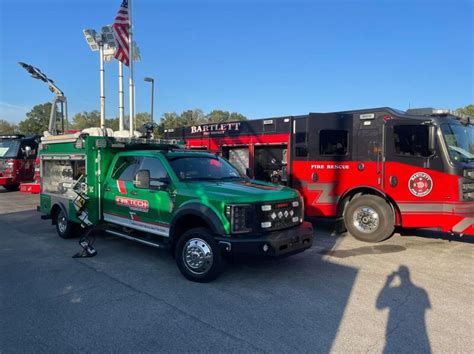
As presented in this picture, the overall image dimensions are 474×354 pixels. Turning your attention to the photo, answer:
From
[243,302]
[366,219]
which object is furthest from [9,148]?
[243,302]

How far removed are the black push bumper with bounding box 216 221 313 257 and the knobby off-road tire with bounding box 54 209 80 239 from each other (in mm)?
4393

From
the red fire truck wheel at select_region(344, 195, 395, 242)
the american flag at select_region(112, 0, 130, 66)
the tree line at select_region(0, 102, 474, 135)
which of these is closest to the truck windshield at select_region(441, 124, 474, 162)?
the red fire truck wheel at select_region(344, 195, 395, 242)

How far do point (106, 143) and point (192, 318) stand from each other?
13.8ft

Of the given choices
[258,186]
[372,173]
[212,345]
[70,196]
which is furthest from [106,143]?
[372,173]

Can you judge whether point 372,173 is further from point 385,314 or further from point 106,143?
point 106,143

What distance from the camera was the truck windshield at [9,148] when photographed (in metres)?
18.5

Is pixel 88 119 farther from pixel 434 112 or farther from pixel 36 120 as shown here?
pixel 434 112

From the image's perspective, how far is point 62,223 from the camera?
8383 mm

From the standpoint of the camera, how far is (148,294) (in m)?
4.94

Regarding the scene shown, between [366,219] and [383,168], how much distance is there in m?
1.14

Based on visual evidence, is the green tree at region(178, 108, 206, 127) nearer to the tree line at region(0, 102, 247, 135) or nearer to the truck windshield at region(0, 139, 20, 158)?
the tree line at region(0, 102, 247, 135)

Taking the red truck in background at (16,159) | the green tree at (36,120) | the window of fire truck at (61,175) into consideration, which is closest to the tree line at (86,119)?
the green tree at (36,120)

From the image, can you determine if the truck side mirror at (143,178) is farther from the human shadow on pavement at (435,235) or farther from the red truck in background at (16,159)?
the red truck in background at (16,159)

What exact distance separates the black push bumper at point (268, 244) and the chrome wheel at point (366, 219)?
3.19 metres
